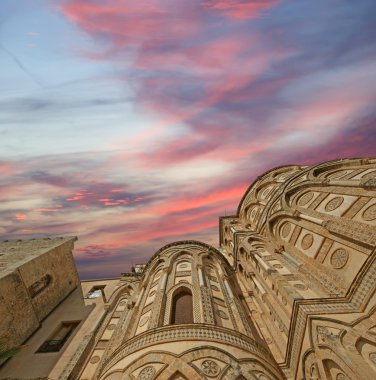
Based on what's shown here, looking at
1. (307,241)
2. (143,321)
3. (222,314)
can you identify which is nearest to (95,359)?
(143,321)

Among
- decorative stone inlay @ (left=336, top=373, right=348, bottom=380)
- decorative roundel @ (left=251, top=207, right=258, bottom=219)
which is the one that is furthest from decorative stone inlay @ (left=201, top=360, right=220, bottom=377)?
decorative roundel @ (left=251, top=207, right=258, bottom=219)

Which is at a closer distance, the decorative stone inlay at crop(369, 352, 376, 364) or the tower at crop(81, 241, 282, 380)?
the decorative stone inlay at crop(369, 352, 376, 364)

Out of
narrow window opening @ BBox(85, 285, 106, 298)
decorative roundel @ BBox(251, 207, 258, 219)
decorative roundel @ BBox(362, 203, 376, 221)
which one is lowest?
narrow window opening @ BBox(85, 285, 106, 298)

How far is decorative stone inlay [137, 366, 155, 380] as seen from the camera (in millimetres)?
8211

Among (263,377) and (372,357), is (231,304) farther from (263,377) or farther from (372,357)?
(372,357)

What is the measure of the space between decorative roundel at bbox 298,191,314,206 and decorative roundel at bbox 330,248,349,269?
16.9 ft

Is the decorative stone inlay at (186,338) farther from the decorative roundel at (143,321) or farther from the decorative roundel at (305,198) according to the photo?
the decorative roundel at (305,198)

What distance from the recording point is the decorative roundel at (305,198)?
687 inches

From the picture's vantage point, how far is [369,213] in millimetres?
11938

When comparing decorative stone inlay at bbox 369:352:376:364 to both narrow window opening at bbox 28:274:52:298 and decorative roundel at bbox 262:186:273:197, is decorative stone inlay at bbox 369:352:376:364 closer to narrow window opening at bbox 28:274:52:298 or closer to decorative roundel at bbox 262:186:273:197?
decorative roundel at bbox 262:186:273:197

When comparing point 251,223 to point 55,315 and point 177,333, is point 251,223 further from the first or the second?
point 55,315

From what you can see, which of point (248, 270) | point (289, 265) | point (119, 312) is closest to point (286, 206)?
point (289, 265)

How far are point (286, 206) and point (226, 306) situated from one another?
9.41 m

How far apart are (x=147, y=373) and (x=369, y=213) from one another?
12.8 metres
